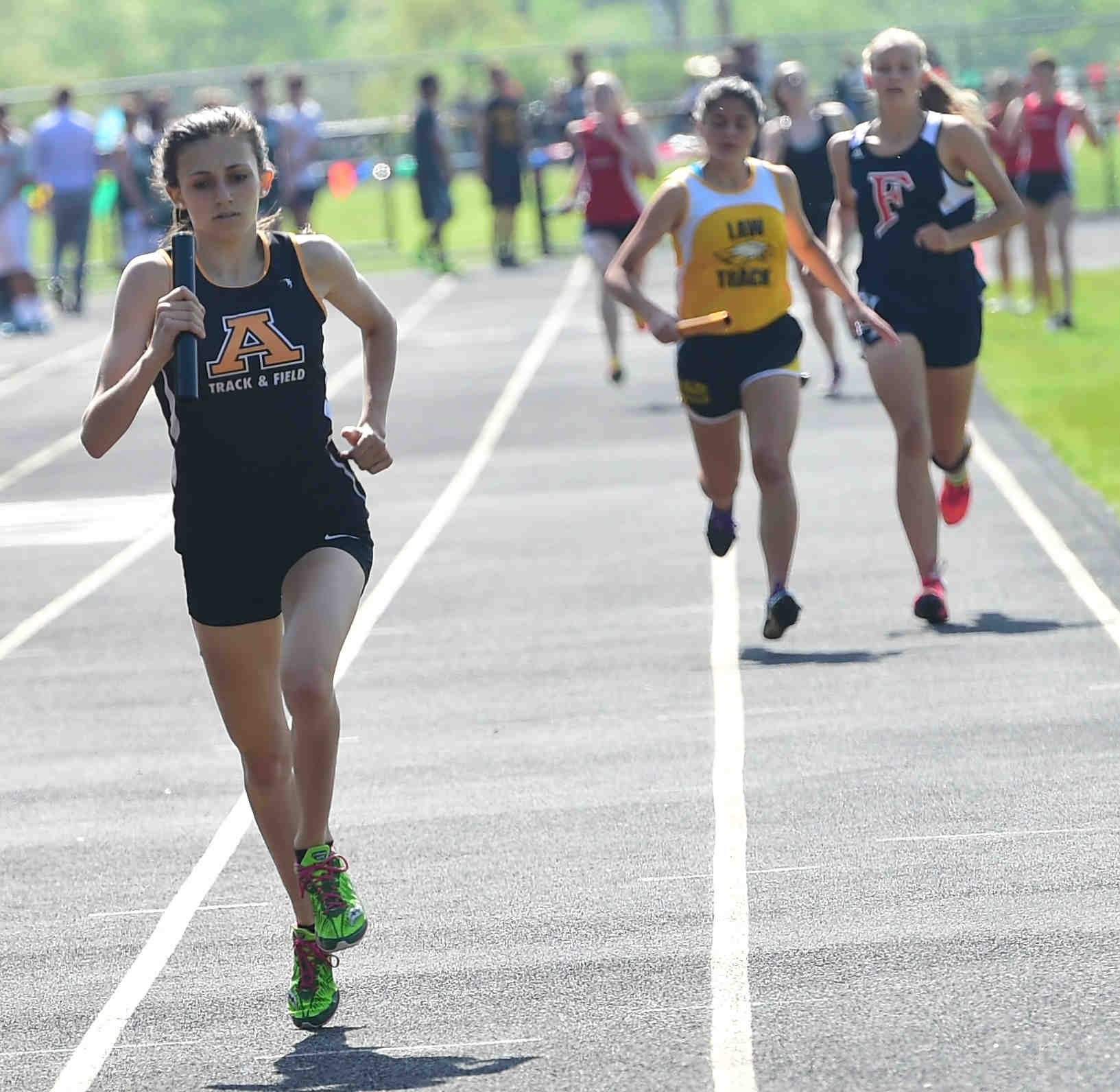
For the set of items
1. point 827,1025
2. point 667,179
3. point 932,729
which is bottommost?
point 932,729

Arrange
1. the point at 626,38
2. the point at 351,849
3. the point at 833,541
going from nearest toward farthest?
the point at 351,849 → the point at 833,541 → the point at 626,38

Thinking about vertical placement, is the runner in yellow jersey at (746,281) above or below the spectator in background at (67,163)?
above

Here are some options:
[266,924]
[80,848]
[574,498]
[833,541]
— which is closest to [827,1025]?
[266,924]

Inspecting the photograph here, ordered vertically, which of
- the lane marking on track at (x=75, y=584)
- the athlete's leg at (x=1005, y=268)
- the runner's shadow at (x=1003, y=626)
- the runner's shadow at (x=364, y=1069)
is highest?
the runner's shadow at (x=364, y=1069)

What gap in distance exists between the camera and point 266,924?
6082 mm

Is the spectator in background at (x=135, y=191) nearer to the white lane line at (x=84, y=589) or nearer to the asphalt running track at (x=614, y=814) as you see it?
the white lane line at (x=84, y=589)

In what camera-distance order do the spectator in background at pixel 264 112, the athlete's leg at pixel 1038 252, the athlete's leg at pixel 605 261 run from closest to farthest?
the athlete's leg at pixel 605 261 < the athlete's leg at pixel 1038 252 < the spectator in background at pixel 264 112

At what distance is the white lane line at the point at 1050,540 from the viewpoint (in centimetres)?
945

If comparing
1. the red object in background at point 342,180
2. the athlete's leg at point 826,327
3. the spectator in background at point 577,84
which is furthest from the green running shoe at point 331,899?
the red object in background at point 342,180

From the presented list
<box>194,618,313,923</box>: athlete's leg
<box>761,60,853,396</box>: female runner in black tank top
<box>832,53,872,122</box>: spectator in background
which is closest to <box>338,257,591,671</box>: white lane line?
<box>761,60,853,396</box>: female runner in black tank top

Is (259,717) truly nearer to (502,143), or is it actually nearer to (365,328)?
(365,328)

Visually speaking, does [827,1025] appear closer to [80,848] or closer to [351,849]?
[351,849]

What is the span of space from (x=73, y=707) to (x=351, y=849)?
2.61 metres

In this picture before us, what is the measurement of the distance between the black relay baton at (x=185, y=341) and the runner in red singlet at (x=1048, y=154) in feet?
49.9
